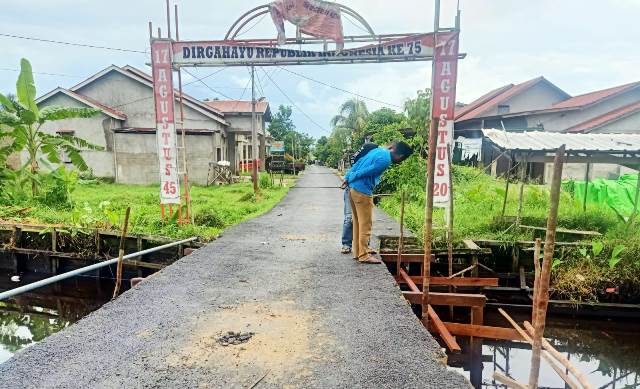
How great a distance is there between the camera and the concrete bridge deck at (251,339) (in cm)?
306

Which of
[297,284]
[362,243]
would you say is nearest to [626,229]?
[362,243]

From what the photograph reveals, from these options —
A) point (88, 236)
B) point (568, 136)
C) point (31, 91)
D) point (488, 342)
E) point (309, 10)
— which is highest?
point (309, 10)

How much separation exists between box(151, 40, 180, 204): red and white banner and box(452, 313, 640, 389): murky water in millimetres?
6685

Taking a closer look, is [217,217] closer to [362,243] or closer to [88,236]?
[88,236]

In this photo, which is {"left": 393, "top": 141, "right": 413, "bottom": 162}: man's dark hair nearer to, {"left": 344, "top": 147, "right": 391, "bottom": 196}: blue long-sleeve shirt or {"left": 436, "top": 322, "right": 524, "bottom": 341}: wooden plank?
{"left": 344, "top": 147, "right": 391, "bottom": 196}: blue long-sleeve shirt

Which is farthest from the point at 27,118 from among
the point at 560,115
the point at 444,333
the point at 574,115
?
the point at 574,115

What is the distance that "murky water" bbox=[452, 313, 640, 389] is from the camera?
5848 millimetres

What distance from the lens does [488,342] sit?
22.4ft

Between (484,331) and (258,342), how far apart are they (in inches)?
123

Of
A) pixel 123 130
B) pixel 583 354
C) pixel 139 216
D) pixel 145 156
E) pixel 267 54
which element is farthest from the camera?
pixel 145 156

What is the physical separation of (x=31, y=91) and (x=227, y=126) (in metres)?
12.7

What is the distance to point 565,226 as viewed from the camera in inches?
356

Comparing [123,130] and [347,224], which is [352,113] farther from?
[347,224]

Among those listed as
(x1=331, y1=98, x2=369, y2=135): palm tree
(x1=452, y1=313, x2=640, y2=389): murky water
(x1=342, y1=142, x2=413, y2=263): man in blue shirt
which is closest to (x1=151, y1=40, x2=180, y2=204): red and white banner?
(x1=342, y1=142, x2=413, y2=263): man in blue shirt
